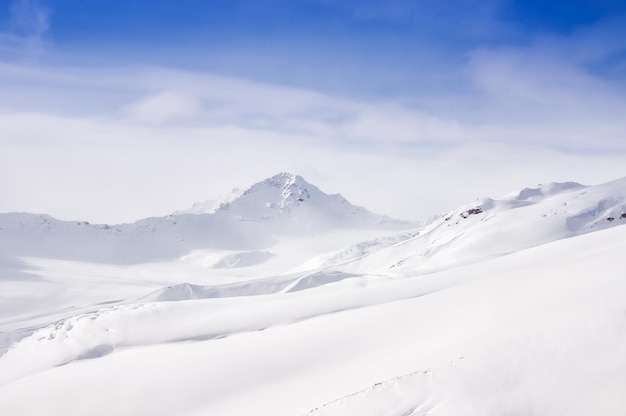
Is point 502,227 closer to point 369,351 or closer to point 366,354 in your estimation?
point 369,351

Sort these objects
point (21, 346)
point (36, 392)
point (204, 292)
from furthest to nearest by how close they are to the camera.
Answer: point (204, 292) → point (21, 346) → point (36, 392)

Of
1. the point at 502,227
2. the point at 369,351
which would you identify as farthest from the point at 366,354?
the point at 502,227

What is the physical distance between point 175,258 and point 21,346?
525ft

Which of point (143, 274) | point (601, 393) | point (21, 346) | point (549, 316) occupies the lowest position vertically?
point (601, 393)

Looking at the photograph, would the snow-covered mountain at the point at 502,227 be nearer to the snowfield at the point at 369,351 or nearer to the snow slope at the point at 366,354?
the snowfield at the point at 369,351

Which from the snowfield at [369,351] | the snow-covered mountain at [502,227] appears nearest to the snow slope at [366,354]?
the snowfield at [369,351]

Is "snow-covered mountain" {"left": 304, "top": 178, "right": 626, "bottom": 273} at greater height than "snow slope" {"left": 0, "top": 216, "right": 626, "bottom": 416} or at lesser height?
greater

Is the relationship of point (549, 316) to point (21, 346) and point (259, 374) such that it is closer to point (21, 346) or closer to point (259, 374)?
point (259, 374)

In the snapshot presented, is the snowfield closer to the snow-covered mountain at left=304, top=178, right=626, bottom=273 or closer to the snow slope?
the snow slope

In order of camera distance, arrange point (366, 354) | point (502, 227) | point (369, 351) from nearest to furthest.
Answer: point (366, 354) → point (369, 351) → point (502, 227)

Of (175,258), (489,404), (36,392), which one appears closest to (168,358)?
(36,392)

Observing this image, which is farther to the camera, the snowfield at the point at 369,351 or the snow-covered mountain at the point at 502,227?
the snow-covered mountain at the point at 502,227

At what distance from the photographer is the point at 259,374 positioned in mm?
17219

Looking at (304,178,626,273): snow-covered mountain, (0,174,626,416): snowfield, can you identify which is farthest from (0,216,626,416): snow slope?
(304,178,626,273): snow-covered mountain
